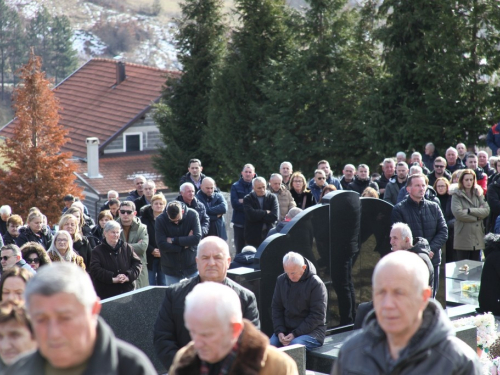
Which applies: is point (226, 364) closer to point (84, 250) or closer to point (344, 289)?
point (84, 250)

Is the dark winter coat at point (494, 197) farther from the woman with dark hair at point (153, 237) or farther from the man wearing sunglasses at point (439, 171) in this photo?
the woman with dark hair at point (153, 237)

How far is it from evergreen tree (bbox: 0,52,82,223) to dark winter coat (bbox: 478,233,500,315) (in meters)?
28.4

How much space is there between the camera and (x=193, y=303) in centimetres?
360

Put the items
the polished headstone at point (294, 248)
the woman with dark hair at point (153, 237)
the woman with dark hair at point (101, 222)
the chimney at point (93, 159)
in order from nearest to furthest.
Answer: the polished headstone at point (294, 248), the woman with dark hair at point (101, 222), the woman with dark hair at point (153, 237), the chimney at point (93, 159)

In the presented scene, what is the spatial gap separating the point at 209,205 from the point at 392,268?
9736 millimetres

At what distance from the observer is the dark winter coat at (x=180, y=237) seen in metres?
10.8

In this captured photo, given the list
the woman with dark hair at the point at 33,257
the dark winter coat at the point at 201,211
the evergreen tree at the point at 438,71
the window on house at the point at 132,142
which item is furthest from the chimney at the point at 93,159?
the woman with dark hair at the point at 33,257

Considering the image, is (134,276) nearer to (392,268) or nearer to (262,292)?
(262,292)

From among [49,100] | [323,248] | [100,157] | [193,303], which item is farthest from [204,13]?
[193,303]

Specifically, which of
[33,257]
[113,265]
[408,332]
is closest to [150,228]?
[113,265]

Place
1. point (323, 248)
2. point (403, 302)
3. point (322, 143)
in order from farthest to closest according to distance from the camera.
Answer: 1. point (322, 143)
2. point (323, 248)
3. point (403, 302)

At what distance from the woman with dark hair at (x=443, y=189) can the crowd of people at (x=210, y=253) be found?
2cm

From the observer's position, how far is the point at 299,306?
8453 millimetres

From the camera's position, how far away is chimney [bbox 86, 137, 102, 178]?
127 ft
